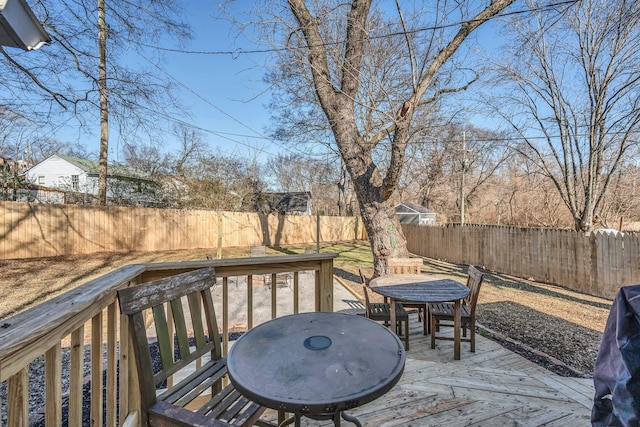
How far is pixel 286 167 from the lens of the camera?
21547mm

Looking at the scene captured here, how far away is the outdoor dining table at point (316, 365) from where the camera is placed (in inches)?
41.9

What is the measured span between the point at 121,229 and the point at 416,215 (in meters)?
14.9

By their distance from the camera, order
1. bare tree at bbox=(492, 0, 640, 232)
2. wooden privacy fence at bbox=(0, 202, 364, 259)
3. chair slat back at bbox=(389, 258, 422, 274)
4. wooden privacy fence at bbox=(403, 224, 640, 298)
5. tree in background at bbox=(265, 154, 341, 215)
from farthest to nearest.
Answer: tree in background at bbox=(265, 154, 341, 215) → wooden privacy fence at bbox=(0, 202, 364, 259) → bare tree at bbox=(492, 0, 640, 232) → wooden privacy fence at bbox=(403, 224, 640, 298) → chair slat back at bbox=(389, 258, 422, 274)

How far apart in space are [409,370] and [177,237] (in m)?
11.0

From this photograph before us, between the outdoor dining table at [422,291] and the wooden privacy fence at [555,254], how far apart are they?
4731mm

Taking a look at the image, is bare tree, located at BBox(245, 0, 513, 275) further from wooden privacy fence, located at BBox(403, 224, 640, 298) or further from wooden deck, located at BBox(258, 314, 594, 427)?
wooden privacy fence, located at BBox(403, 224, 640, 298)

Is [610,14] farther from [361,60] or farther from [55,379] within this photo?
[55,379]

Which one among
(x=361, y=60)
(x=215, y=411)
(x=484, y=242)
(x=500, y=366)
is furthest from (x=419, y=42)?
(x=484, y=242)

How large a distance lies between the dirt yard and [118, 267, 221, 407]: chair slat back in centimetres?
326

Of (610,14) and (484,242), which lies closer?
(610,14)

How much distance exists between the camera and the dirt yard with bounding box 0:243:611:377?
3.56 meters

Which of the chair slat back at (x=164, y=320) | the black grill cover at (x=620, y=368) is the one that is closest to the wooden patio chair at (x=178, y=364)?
the chair slat back at (x=164, y=320)

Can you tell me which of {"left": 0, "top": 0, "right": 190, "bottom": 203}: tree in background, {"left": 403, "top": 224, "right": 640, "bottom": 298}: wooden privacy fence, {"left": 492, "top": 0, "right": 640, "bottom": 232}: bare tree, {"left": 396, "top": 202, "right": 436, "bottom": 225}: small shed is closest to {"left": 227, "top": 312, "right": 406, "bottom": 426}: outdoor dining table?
{"left": 0, "top": 0, "right": 190, "bottom": 203}: tree in background

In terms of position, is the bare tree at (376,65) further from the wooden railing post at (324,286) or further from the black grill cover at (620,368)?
the black grill cover at (620,368)
